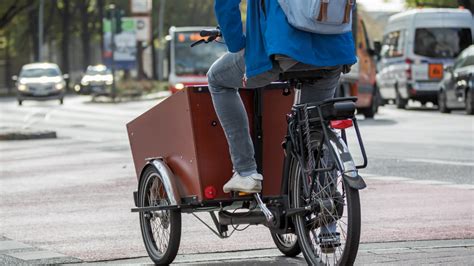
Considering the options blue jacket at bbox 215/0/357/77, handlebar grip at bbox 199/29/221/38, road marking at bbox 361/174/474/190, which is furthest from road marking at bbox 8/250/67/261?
road marking at bbox 361/174/474/190

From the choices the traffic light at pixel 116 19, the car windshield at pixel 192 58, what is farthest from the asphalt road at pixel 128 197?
the traffic light at pixel 116 19

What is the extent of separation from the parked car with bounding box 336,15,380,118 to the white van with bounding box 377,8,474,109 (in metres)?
4.93

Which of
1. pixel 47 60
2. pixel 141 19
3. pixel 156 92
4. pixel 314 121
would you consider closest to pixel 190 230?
pixel 314 121

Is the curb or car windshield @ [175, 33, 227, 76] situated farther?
car windshield @ [175, 33, 227, 76]

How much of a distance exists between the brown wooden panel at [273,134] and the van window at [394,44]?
28248 millimetres

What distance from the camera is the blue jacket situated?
5.96 meters

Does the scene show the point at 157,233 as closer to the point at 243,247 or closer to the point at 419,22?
the point at 243,247

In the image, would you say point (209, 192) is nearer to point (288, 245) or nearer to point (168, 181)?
point (168, 181)

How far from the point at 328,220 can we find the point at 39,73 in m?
48.3

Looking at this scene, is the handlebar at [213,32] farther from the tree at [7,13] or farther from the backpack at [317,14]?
the tree at [7,13]

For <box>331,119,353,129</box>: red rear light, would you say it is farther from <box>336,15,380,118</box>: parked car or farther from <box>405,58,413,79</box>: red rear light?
<box>405,58,413,79</box>: red rear light

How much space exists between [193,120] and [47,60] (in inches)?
3869

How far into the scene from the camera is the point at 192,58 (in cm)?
3350

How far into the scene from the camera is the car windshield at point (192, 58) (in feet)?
109
